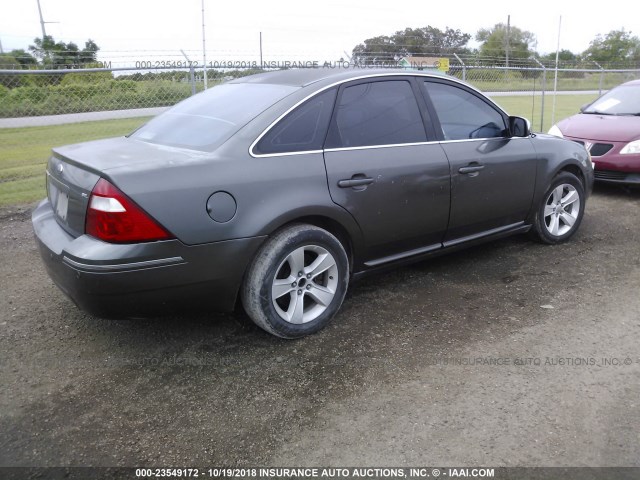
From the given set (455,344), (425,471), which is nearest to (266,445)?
(425,471)

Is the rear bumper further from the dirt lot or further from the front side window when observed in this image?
the front side window

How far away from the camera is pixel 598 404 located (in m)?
2.90

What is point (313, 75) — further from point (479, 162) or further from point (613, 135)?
point (613, 135)

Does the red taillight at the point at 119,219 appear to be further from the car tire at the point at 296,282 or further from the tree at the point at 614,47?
the tree at the point at 614,47

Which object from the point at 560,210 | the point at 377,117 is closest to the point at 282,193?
the point at 377,117

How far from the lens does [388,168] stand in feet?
12.5

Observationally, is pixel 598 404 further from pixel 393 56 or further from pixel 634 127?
pixel 393 56

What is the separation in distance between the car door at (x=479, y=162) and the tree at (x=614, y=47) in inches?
1743

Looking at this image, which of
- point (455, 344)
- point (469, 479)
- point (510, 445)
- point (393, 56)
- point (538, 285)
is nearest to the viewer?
point (469, 479)

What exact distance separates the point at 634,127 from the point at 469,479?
253 inches

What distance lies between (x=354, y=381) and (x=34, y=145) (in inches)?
361

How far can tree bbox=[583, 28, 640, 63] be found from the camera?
43750 millimetres

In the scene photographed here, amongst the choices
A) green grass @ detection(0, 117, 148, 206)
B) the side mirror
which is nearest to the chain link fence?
green grass @ detection(0, 117, 148, 206)

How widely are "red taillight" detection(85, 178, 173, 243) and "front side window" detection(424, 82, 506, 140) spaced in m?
2.32
